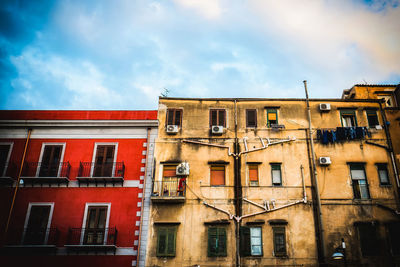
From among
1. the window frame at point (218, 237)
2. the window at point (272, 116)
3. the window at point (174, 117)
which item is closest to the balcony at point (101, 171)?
the window at point (174, 117)

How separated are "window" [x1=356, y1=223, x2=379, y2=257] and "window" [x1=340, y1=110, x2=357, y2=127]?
21.4ft

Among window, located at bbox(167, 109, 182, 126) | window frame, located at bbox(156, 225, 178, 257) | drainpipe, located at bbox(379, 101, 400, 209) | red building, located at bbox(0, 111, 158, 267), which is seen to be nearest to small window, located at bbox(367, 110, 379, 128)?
drainpipe, located at bbox(379, 101, 400, 209)

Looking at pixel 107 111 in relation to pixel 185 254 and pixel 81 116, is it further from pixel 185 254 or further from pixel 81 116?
pixel 185 254

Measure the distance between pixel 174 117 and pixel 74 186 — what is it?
7.51 meters

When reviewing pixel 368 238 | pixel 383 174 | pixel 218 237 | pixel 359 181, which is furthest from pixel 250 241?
pixel 383 174

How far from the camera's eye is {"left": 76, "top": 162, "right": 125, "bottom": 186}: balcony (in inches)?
776

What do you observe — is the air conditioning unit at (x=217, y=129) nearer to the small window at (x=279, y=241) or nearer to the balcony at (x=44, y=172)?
the small window at (x=279, y=241)

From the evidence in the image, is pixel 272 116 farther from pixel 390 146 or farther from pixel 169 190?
pixel 169 190

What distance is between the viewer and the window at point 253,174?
65.3 feet

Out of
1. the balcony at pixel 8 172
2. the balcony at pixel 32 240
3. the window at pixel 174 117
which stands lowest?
the balcony at pixel 32 240

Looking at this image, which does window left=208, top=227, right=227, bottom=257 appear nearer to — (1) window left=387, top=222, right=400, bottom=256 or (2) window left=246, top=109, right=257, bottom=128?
(2) window left=246, top=109, right=257, bottom=128

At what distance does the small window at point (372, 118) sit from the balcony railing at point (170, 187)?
12.9 m

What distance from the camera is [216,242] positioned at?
1847 cm

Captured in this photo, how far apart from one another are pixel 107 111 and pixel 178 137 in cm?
517
